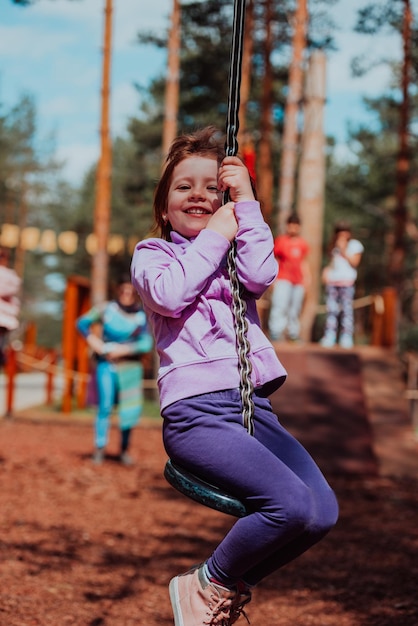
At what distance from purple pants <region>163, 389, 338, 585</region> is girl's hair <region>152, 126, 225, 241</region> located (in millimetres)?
761

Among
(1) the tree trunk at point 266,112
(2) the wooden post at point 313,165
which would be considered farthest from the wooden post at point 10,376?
(1) the tree trunk at point 266,112

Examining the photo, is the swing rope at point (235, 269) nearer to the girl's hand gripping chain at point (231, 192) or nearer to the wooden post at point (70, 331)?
the girl's hand gripping chain at point (231, 192)

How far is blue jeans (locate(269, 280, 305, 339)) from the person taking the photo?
12.9 meters

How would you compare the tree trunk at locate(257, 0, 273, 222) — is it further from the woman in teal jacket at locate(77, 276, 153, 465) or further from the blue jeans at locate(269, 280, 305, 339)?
the woman in teal jacket at locate(77, 276, 153, 465)

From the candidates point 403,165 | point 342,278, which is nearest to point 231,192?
point 342,278

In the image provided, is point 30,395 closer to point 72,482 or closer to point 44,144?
point 72,482

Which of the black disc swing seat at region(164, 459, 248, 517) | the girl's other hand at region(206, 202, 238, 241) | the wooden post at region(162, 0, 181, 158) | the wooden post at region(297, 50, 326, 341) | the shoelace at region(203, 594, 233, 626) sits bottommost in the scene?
the shoelace at region(203, 594, 233, 626)

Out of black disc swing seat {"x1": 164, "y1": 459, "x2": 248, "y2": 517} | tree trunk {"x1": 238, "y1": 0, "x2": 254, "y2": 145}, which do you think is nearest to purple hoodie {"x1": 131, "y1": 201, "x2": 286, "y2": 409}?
black disc swing seat {"x1": 164, "y1": 459, "x2": 248, "y2": 517}

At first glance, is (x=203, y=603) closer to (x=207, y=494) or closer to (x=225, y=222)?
(x=207, y=494)

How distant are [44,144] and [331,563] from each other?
2023 inches

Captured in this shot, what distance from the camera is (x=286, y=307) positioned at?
12977 millimetres

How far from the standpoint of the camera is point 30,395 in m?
25.0

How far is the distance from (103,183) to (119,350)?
836 centimetres

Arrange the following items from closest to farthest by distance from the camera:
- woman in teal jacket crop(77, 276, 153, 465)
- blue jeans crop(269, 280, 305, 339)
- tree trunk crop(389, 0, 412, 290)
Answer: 1. woman in teal jacket crop(77, 276, 153, 465)
2. blue jeans crop(269, 280, 305, 339)
3. tree trunk crop(389, 0, 412, 290)
